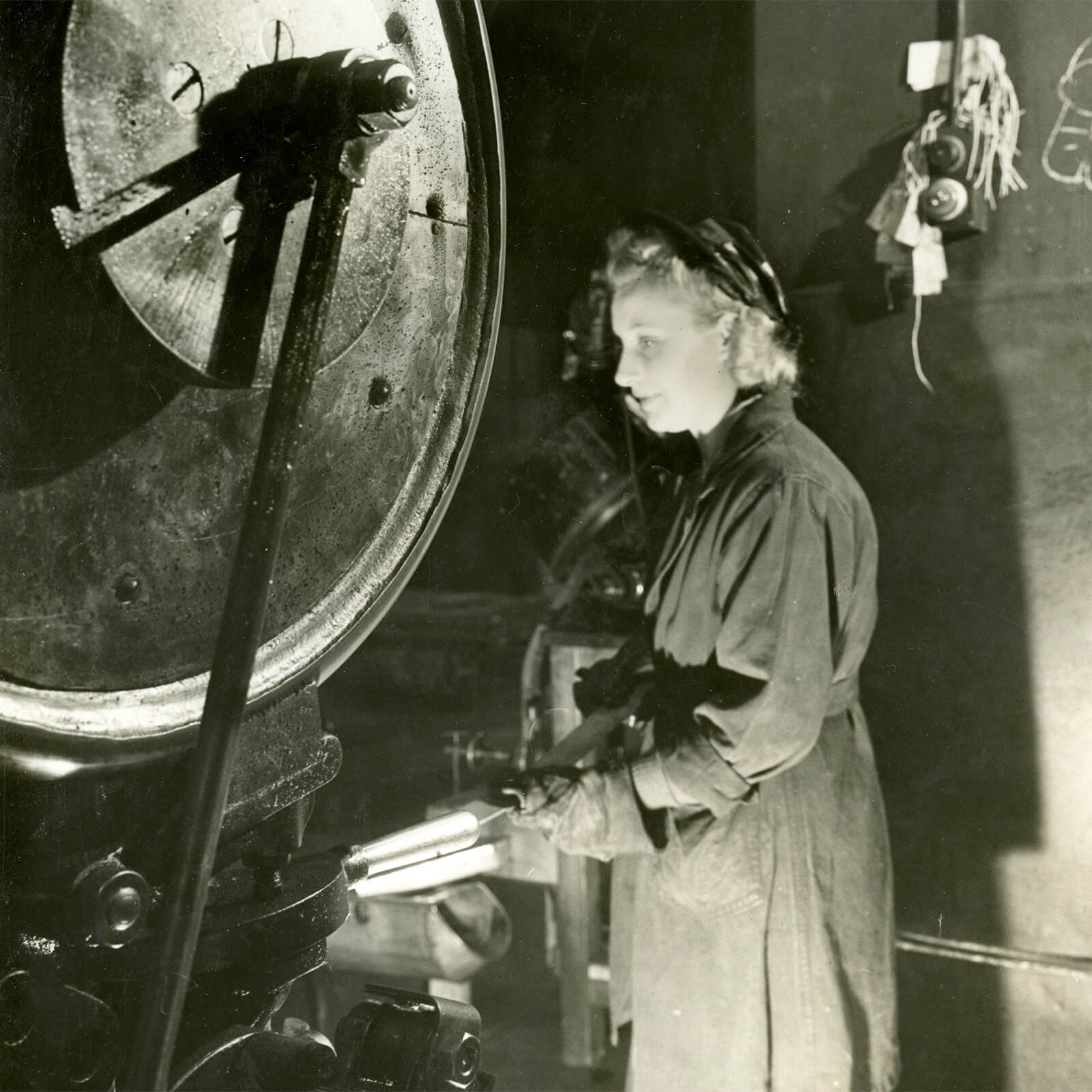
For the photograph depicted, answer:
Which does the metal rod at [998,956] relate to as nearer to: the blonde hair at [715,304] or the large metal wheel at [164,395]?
the blonde hair at [715,304]

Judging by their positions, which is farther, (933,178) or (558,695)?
(558,695)

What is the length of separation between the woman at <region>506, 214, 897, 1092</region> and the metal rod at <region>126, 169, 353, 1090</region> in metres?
0.94

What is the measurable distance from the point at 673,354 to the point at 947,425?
815mm

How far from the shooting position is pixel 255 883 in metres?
A: 0.91

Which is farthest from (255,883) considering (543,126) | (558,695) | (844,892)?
(543,126)

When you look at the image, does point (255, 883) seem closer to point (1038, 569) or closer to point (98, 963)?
point (98, 963)

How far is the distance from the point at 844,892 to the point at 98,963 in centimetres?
147

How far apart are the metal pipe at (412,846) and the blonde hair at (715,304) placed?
4.08ft

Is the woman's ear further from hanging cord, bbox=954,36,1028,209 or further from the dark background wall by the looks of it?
hanging cord, bbox=954,36,1028,209

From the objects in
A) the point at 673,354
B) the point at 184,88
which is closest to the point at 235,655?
the point at 184,88

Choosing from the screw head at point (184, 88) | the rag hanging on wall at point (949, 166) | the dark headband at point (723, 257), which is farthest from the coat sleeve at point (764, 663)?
the screw head at point (184, 88)

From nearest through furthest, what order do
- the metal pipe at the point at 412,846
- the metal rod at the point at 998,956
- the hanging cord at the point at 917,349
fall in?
the metal pipe at the point at 412,846 → the metal rod at the point at 998,956 → the hanging cord at the point at 917,349

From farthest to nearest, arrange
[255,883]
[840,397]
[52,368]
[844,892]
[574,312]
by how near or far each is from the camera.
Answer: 1. [574,312]
2. [840,397]
3. [844,892]
4. [255,883]
5. [52,368]

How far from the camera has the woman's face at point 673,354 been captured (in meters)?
Result: 2.04
